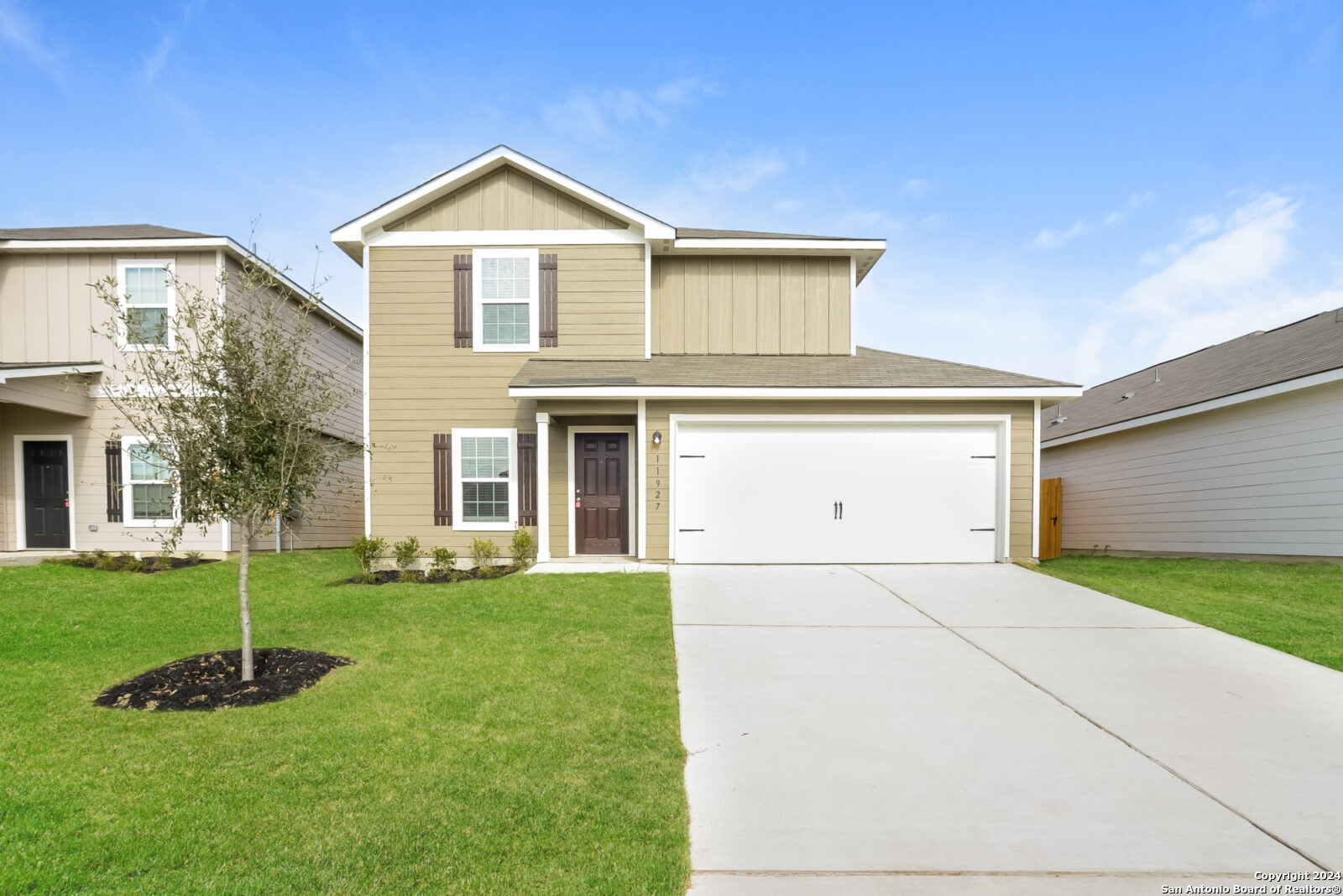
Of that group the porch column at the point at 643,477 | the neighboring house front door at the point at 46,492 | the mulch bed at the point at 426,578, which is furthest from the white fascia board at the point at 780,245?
the neighboring house front door at the point at 46,492

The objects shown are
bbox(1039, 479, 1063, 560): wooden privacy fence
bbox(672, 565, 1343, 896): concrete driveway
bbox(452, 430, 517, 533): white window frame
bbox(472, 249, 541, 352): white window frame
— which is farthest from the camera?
bbox(1039, 479, 1063, 560): wooden privacy fence

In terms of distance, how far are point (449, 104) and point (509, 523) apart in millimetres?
8168

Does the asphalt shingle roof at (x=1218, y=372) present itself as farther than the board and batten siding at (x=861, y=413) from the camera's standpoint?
Yes

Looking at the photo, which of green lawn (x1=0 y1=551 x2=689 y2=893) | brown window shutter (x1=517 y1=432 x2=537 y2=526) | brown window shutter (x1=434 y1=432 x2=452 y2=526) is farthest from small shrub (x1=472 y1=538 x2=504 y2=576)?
green lawn (x1=0 y1=551 x2=689 y2=893)

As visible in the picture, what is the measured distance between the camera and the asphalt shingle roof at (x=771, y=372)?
988cm

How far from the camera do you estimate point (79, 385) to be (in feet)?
37.5

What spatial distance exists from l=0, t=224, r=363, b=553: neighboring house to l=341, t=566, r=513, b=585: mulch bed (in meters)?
3.47

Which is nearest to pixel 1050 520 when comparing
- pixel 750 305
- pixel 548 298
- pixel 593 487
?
pixel 750 305

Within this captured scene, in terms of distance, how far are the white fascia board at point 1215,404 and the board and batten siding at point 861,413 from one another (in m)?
3.77

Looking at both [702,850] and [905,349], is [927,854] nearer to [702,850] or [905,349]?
[702,850]

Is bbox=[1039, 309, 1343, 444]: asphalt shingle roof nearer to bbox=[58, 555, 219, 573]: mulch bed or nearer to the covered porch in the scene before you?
the covered porch

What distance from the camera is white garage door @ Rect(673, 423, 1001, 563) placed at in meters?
10.2

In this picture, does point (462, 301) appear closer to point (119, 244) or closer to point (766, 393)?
point (766, 393)

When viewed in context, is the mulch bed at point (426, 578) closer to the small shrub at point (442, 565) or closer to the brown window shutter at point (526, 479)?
the small shrub at point (442, 565)
